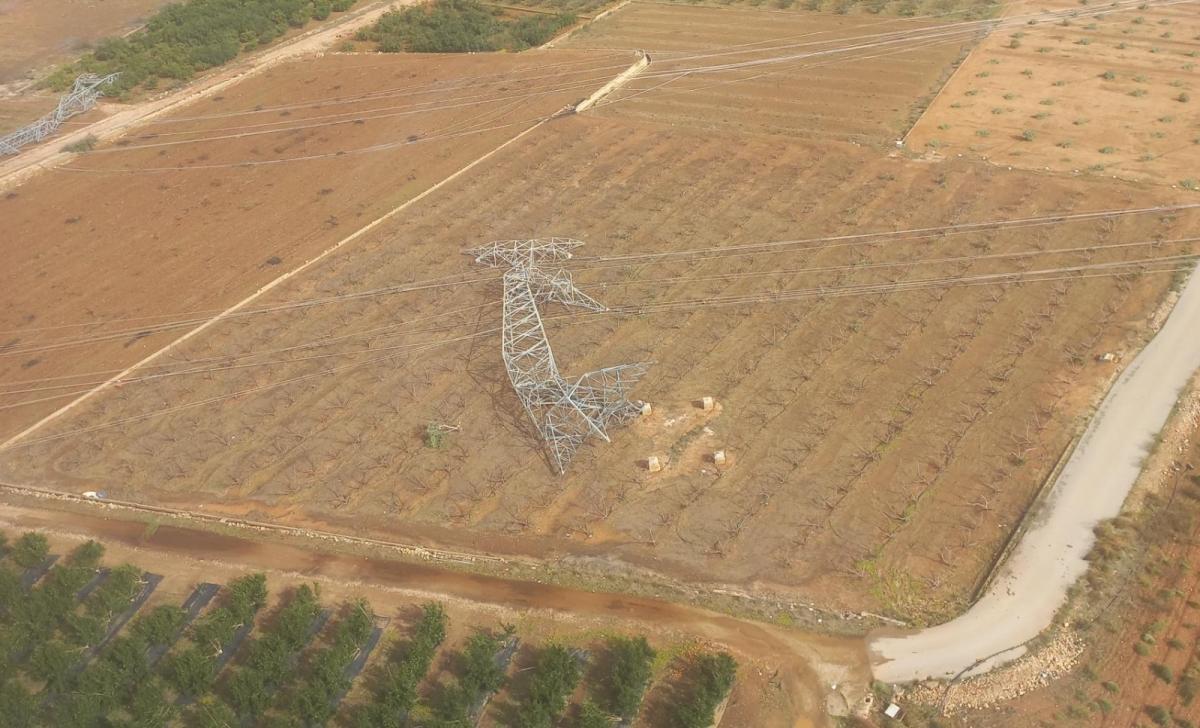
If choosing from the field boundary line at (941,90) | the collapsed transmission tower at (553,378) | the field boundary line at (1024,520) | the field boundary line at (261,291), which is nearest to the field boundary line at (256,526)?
the field boundary line at (261,291)

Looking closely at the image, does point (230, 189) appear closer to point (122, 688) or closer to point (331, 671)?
point (122, 688)

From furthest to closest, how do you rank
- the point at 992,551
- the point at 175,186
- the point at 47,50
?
the point at 47,50
the point at 175,186
the point at 992,551

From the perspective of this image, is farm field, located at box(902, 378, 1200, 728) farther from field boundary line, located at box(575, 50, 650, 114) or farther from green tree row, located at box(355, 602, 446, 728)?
field boundary line, located at box(575, 50, 650, 114)

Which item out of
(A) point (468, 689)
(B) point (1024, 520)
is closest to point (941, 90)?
(B) point (1024, 520)

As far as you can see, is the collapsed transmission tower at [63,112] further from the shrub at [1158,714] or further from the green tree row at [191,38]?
the shrub at [1158,714]

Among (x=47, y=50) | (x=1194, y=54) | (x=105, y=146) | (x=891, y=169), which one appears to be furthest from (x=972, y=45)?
(x=47, y=50)

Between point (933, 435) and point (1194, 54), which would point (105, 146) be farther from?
point (1194, 54)
